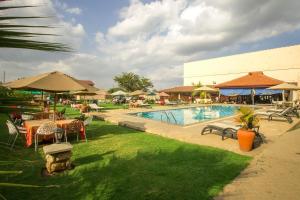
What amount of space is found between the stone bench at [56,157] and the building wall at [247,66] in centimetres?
3615

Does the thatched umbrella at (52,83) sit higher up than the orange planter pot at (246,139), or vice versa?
the thatched umbrella at (52,83)

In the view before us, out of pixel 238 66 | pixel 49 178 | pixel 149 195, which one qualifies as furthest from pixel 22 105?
pixel 238 66

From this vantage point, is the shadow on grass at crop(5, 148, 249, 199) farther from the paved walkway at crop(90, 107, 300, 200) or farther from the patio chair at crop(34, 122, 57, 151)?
the patio chair at crop(34, 122, 57, 151)

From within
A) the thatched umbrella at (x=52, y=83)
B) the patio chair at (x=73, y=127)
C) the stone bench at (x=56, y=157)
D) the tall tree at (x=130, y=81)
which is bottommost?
the stone bench at (x=56, y=157)

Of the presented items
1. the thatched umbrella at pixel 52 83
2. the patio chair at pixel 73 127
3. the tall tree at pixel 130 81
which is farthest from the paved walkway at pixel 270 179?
the tall tree at pixel 130 81

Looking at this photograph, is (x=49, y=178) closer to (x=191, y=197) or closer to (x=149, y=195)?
(x=149, y=195)

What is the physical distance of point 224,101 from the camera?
34125mm

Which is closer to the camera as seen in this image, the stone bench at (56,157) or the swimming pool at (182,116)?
the stone bench at (56,157)

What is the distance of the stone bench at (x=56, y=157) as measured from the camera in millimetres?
5055

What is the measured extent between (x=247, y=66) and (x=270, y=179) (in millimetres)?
38606

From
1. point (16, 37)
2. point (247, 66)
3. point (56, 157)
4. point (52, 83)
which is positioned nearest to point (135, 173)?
point (56, 157)

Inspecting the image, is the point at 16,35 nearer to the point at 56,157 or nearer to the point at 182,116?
the point at 56,157

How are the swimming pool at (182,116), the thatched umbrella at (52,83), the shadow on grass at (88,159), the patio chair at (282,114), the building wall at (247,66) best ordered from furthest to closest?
the building wall at (247,66), the swimming pool at (182,116), the patio chair at (282,114), the thatched umbrella at (52,83), the shadow on grass at (88,159)

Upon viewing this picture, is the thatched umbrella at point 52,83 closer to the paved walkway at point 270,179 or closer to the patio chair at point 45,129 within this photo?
the patio chair at point 45,129
